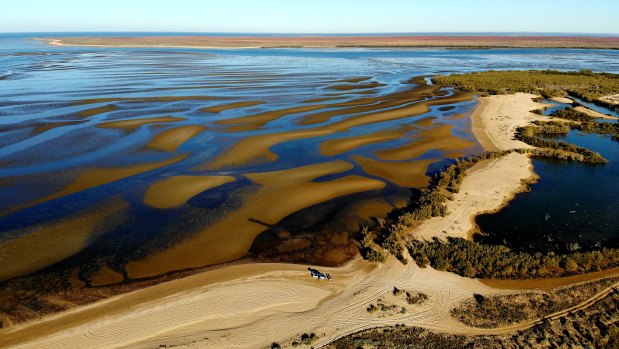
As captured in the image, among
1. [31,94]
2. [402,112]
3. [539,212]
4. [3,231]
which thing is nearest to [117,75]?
[31,94]

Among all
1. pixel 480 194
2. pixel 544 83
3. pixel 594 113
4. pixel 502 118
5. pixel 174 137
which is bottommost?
pixel 480 194

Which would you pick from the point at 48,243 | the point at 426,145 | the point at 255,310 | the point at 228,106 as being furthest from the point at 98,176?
the point at 426,145

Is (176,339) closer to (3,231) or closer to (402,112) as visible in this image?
(3,231)

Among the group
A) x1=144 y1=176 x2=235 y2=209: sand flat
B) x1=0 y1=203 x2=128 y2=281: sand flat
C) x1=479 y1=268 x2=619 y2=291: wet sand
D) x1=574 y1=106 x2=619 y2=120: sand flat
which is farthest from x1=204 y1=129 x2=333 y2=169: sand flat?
x1=574 y1=106 x2=619 y2=120: sand flat

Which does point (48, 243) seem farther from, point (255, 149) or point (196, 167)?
point (255, 149)

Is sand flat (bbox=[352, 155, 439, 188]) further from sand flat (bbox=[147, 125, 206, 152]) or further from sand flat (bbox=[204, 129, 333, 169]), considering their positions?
sand flat (bbox=[147, 125, 206, 152])

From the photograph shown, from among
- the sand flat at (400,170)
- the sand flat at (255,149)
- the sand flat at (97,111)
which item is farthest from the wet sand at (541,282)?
the sand flat at (97,111)
